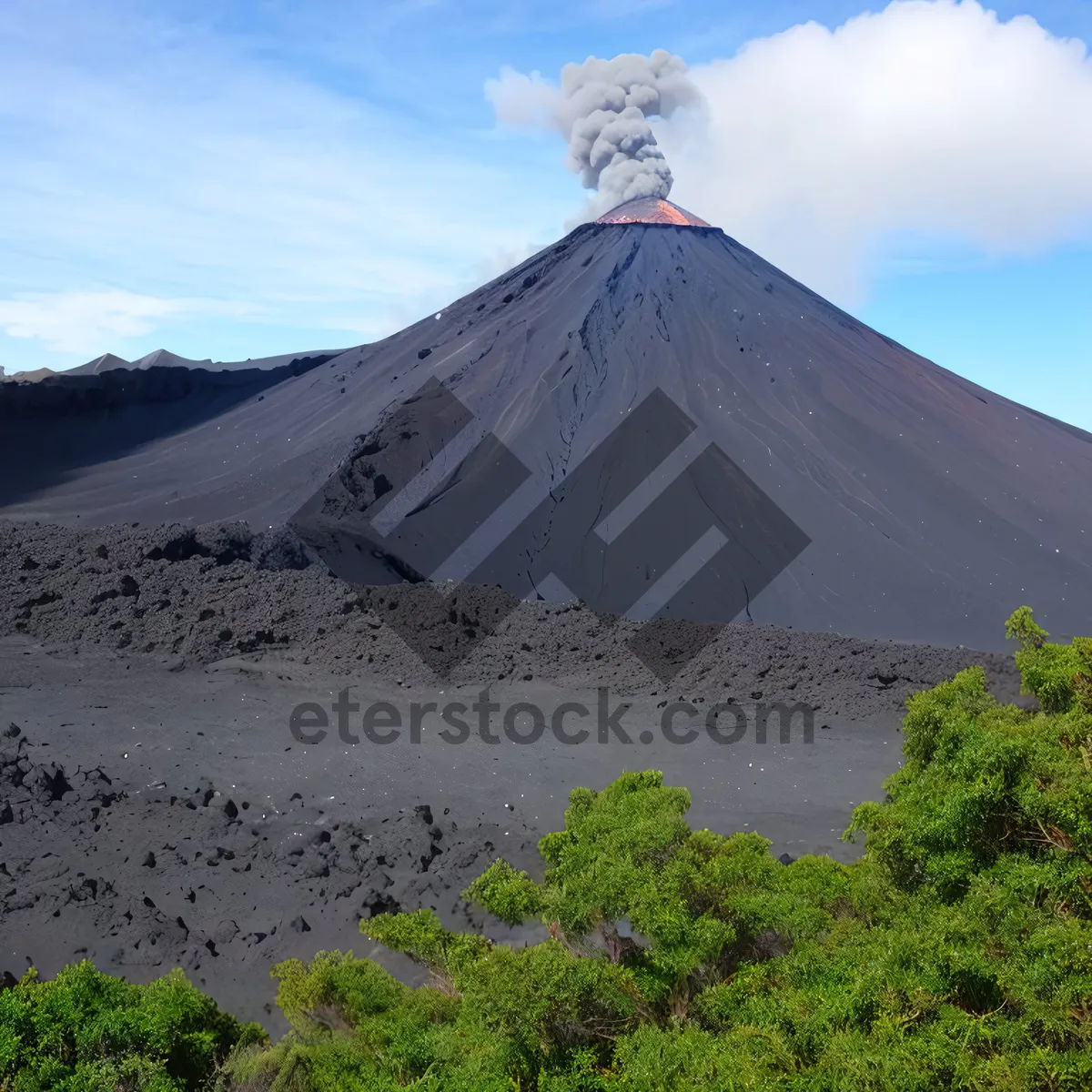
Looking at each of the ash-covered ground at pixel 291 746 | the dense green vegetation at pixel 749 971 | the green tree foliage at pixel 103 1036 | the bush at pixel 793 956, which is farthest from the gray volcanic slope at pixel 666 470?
the green tree foliage at pixel 103 1036

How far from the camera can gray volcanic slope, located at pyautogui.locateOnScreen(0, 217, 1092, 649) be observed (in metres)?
25.1

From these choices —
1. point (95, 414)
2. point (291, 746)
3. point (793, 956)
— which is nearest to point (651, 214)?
point (95, 414)

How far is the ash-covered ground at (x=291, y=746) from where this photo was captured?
12.9 m

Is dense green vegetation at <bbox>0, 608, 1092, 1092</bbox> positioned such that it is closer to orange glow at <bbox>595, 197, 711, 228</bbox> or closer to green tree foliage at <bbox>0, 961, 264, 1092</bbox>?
green tree foliage at <bbox>0, 961, 264, 1092</bbox>

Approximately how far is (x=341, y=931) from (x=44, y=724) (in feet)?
29.0

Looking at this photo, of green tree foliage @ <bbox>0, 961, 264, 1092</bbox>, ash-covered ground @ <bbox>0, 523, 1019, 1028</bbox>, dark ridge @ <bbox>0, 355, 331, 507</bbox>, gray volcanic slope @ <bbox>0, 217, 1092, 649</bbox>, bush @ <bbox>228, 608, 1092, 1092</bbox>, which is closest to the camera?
bush @ <bbox>228, 608, 1092, 1092</bbox>

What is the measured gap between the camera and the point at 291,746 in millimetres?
17516

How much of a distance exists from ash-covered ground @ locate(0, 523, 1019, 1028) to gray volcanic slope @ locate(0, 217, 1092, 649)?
235 cm

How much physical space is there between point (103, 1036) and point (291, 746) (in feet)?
33.3

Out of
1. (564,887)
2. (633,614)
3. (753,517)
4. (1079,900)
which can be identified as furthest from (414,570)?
(1079,900)

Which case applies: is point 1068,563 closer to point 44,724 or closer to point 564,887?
point 564,887

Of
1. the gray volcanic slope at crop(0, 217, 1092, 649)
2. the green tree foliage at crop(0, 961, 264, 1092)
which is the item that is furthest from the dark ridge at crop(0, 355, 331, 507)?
the green tree foliage at crop(0, 961, 264, 1092)

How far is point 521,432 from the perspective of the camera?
2994 centimetres

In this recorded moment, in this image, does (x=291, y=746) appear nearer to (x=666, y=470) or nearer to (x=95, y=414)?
(x=666, y=470)
